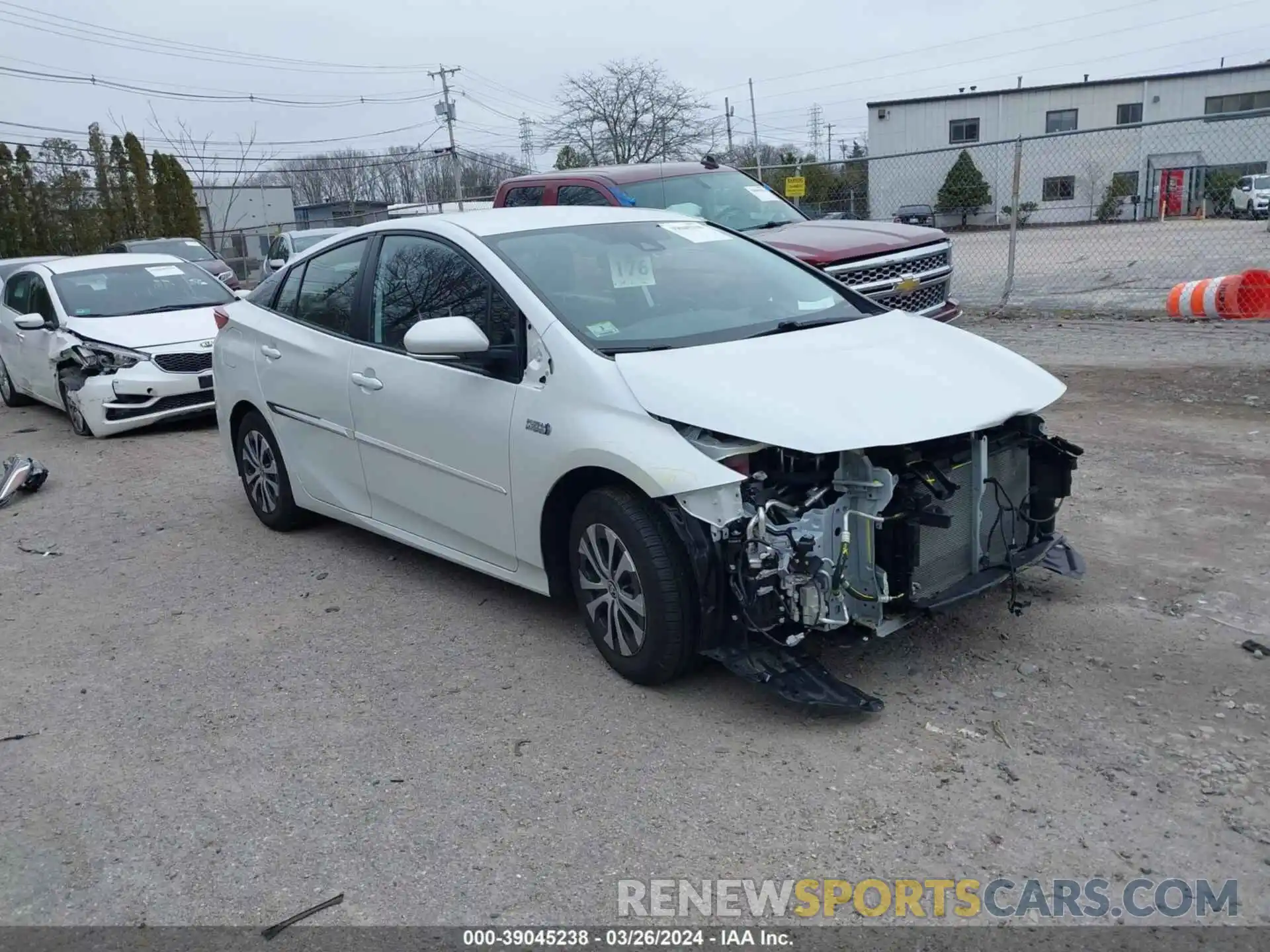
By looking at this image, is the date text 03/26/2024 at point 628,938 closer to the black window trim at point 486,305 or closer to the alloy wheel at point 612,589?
A: the alloy wheel at point 612,589

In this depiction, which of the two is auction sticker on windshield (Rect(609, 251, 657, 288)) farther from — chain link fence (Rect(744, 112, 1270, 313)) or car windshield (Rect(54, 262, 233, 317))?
chain link fence (Rect(744, 112, 1270, 313))

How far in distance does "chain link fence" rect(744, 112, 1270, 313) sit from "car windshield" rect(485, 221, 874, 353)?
288 inches

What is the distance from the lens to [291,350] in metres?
5.79

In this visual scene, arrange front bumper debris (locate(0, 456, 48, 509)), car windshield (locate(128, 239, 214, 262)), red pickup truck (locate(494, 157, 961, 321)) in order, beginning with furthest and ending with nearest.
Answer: car windshield (locate(128, 239, 214, 262)), red pickup truck (locate(494, 157, 961, 321)), front bumper debris (locate(0, 456, 48, 509))

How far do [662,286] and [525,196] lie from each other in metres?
6.22

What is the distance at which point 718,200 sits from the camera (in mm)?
10117

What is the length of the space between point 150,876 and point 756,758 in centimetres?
190

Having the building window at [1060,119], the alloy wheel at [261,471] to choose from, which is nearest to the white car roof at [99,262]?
the alloy wheel at [261,471]

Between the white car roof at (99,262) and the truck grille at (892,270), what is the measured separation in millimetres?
6815

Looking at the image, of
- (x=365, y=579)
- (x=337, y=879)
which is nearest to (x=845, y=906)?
(x=337, y=879)

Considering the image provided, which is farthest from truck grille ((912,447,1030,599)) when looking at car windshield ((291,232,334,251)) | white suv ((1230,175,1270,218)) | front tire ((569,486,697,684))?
white suv ((1230,175,1270,218))

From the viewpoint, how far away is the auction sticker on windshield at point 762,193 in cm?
1042

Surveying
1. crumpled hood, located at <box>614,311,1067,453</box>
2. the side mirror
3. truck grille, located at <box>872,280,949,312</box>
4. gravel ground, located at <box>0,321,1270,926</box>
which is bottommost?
gravel ground, located at <box>0,321,1270,926</box>

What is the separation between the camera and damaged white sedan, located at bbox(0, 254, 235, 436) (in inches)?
375
